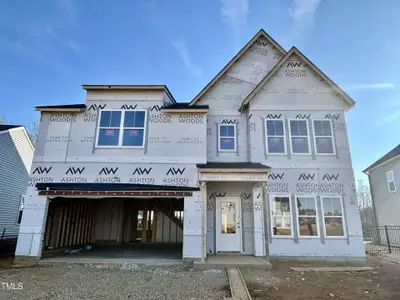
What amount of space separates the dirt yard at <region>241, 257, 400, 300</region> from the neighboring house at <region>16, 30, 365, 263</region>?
1.64m

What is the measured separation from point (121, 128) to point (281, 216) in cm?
801

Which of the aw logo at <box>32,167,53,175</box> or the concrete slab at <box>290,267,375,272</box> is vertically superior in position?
the aw logo at <box>32,167,53,175</box>

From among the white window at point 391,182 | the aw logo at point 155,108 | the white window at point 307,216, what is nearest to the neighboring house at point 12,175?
the aw logo at point 155,108

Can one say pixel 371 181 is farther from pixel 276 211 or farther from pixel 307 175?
pixel 276 211

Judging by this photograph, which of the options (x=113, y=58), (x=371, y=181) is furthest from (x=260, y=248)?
(x=371, y=181)

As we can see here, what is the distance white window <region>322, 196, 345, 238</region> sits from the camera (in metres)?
9.83

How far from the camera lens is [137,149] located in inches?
401

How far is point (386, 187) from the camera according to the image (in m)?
17.0

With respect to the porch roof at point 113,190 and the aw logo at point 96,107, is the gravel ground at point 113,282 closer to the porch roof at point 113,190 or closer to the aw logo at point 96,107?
the porch roof at point 113,190

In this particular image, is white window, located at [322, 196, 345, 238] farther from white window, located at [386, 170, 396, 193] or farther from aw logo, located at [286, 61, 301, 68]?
white window, located at [386, 170, 396, 193]

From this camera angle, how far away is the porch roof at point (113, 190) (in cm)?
925

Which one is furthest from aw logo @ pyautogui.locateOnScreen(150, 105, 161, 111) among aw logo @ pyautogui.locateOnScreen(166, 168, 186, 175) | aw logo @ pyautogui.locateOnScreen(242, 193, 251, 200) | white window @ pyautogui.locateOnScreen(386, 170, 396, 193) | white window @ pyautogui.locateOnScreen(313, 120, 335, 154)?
white window @ pyautogui.locateOnScreen(386, 170, 396, 193)

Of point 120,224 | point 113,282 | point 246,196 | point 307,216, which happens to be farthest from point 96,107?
point 307,216

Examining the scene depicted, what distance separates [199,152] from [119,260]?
17.5 ft
